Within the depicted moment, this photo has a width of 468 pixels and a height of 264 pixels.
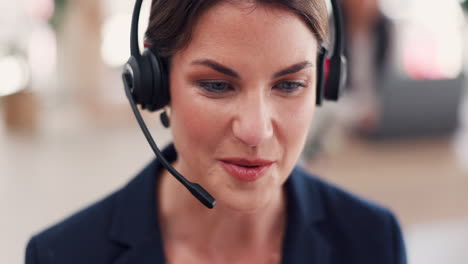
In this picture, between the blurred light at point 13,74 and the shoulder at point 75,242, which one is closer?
the shoulder at point 75,242

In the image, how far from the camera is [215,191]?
99cm

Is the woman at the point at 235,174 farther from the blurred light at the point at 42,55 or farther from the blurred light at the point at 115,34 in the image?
the blurred light at the point at 42,55

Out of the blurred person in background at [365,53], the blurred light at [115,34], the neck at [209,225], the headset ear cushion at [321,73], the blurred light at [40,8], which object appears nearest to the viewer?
the headset ear cushion at [321,73]

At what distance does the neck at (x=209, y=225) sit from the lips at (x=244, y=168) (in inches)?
7.8

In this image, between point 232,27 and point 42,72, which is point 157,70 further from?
point 42,72

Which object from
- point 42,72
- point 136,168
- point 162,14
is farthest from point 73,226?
point 42,72

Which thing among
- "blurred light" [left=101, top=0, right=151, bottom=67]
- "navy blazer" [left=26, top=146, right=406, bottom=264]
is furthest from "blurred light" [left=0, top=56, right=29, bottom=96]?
"navy blazer" [left=26, top=146, right=406, bottom=264]

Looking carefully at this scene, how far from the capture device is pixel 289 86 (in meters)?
0.97

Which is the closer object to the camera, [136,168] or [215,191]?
[215,191]

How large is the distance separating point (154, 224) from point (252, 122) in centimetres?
35

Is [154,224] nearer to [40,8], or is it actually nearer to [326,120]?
[326,120]

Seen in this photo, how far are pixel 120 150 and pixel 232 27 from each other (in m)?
4.31

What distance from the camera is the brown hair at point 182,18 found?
913 mm

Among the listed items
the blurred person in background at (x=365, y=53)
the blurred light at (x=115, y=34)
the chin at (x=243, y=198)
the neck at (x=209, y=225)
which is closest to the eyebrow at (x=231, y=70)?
the chin at (x=243, y=198)
